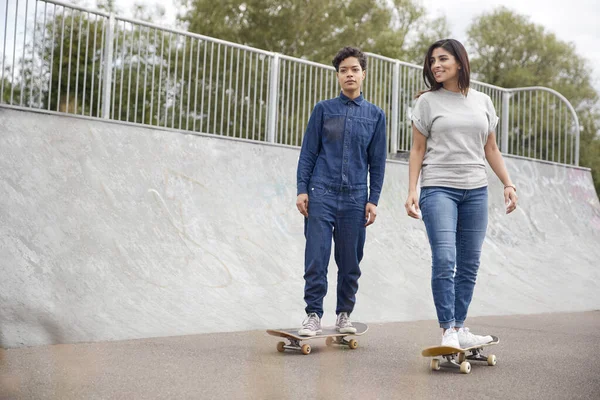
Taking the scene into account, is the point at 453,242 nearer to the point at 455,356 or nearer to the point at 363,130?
the point at 455,356

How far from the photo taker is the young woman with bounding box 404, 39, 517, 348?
4.31 metres

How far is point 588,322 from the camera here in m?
7.02

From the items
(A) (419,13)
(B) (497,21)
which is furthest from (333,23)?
(B) (497,21)

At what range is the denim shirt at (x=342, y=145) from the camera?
506 cm

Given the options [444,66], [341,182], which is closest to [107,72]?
[341,182]

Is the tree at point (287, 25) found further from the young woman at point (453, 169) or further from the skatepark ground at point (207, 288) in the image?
the young woman at point (453, 169)

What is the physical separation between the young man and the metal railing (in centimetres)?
380

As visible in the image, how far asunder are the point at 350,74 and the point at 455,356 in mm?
2173

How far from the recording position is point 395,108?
11.6 meters

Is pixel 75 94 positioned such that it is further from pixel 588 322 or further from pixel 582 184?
pixel 582 184

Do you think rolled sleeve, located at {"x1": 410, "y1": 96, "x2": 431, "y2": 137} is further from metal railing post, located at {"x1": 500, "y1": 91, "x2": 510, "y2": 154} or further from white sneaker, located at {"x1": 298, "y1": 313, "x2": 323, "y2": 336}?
metal railing post, located at {"x1": 500, "y1": 91, "x2": 510, "y2": 154}

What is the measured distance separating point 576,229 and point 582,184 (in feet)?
5.85

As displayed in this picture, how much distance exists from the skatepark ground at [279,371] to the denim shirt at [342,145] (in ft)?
4.06

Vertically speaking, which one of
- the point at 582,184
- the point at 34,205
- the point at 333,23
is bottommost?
the point at 34,205
